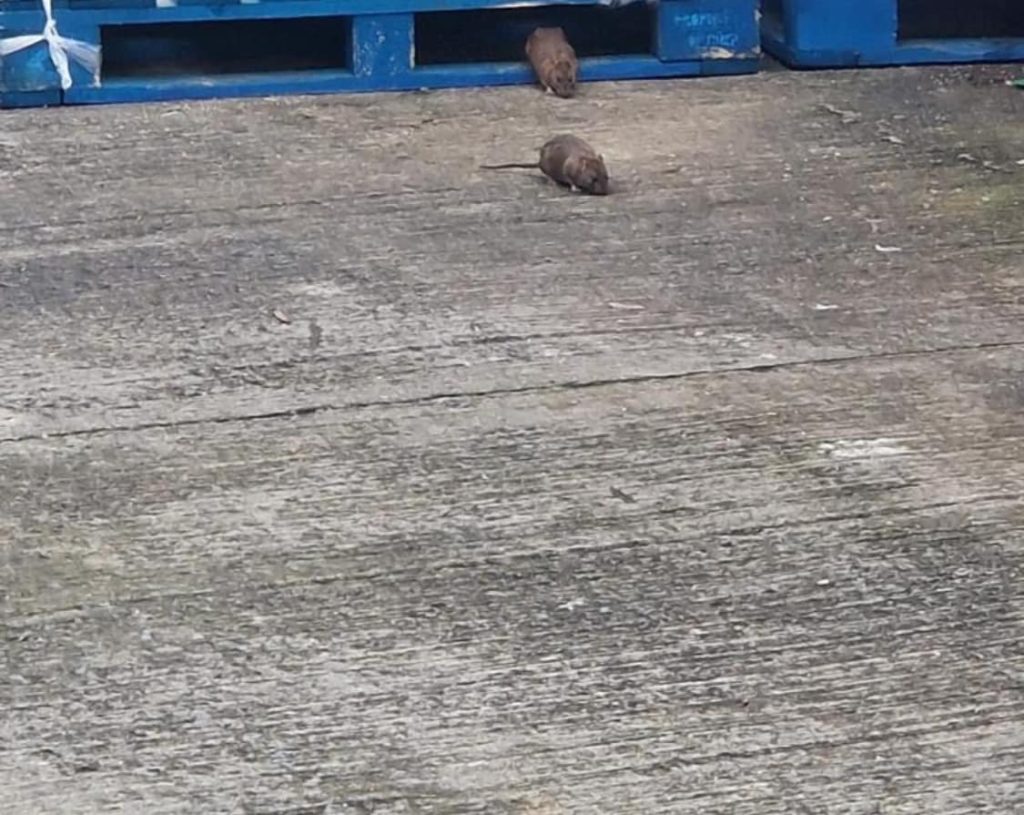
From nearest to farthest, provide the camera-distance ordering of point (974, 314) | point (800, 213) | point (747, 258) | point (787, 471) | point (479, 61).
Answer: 1. point (787, 471)
2. point (974, 314)
3. point (747, 258)
4. point (800, 213)
5. point (479, 61)

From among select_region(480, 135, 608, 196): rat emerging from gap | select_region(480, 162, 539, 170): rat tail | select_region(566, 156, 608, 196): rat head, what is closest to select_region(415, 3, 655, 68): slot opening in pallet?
select_region(480, 162, 539, 170): rat tail

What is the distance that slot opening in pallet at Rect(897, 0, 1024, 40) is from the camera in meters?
5.12

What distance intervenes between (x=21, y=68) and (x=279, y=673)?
278 cm

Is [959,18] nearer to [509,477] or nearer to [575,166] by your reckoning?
[575,166]

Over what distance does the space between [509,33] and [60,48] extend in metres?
1.30

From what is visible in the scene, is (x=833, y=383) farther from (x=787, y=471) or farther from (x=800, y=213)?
(x=800, y=213)

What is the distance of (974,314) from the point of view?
3.15 m

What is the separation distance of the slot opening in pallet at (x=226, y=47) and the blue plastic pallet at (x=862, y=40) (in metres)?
1.26

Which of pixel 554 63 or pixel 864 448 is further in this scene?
pixel 554 63

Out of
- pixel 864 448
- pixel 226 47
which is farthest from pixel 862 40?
pixel 864 448

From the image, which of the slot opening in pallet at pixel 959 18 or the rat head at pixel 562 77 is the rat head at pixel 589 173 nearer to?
the rat head at pixel 562 77

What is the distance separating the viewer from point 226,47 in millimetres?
4809

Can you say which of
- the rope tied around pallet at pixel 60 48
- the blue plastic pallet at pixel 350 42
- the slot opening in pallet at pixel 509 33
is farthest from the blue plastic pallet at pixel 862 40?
the rope tied around pallet at pixel 60 48

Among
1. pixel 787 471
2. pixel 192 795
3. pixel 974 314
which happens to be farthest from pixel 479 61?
pixel 192 795
